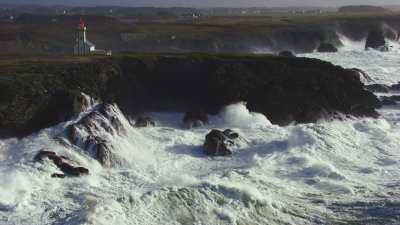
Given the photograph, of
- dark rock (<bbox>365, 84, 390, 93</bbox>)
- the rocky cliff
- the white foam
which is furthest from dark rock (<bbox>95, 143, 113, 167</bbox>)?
dark rock (<bbox>365, 84, 390, 93</bbox>)

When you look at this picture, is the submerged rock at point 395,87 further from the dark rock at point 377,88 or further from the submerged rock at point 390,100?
the submerged rock at point 390,100

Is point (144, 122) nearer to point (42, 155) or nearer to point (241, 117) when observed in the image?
point (241, 117)

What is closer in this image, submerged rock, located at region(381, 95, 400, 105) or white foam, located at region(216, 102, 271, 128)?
white foam, located at region(216, 102, 271, 128)

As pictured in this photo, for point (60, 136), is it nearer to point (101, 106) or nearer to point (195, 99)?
point (101, 106)

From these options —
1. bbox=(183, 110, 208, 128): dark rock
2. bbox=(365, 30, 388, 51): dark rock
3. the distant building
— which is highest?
the distant building

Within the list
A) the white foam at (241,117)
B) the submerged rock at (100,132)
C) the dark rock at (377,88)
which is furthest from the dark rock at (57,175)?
the dark rock at (377,88)

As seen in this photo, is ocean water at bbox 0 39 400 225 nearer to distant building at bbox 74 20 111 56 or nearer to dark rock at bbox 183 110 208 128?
dark rock at bbox 183 110 208 128

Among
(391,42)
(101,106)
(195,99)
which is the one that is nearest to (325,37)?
(391,42)
